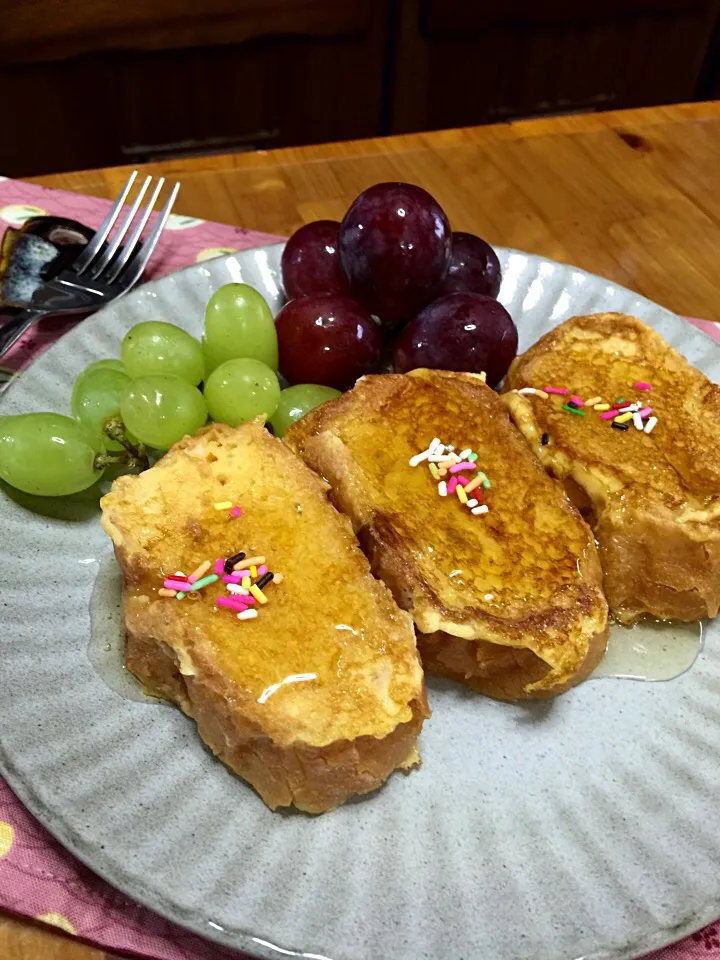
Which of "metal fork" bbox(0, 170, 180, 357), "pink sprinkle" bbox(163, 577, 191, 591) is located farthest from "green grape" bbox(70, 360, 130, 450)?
"pink sprinkle" bbox(163, 577, 191, 591)

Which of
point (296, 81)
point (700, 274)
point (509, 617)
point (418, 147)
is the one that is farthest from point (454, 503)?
point (296, 81)

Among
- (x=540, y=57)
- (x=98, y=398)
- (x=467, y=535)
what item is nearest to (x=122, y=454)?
(x=98, y=398)

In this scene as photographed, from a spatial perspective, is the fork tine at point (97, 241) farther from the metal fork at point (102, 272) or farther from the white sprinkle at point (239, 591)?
the white sprinkle at point (239, 591)

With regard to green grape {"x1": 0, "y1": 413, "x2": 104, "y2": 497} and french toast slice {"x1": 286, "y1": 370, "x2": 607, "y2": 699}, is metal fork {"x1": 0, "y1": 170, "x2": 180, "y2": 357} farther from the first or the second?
french toast slice {"x1": 286, "y1": 370, "x2": 607, "y2": 699}

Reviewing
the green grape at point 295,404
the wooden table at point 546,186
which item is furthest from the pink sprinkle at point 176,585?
the wooden table at point 546,186

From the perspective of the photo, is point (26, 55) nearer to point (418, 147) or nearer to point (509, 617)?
point (418, 147)

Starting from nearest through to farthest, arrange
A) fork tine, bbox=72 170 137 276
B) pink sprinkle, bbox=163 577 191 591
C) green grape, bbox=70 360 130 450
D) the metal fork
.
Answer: pink sprinkle, bbox=163 577 191 591 < green grape, bbox=70 360 130 450 < the metal fork < fork tine, bbox=72 170 137 276
